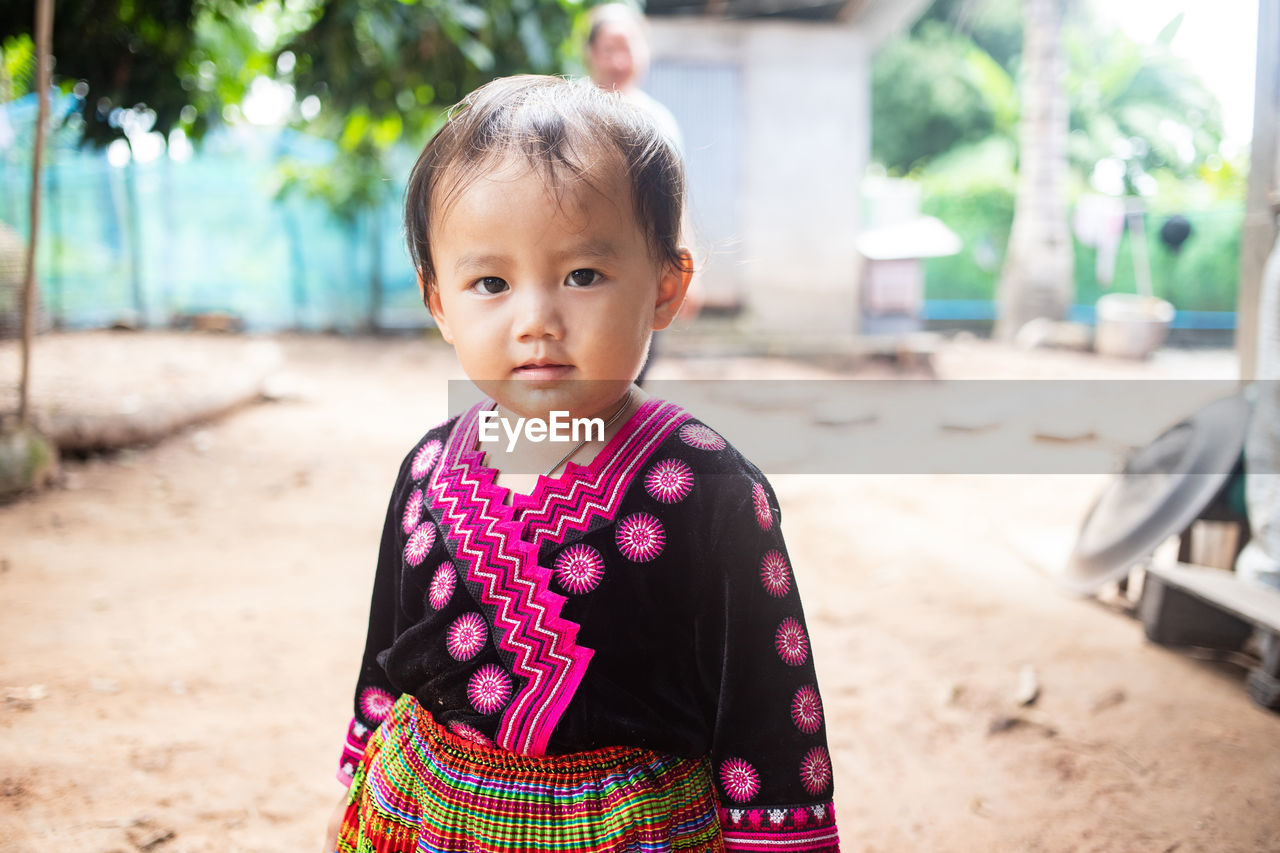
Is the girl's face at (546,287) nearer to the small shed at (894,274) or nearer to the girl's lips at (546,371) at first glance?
the girl's lips at (546,371)

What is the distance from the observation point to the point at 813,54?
936 cm

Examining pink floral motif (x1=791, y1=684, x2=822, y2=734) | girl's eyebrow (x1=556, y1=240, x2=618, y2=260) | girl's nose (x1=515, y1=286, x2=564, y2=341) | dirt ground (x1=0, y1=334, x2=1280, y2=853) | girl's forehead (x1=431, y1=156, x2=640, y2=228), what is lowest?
dirt ground (x1=0, y1=334, x2=1280, y2=853)

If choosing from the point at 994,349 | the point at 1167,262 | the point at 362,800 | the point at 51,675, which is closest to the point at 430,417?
the point at 51,675

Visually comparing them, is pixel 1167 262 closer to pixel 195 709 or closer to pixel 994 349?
pixel 994 349

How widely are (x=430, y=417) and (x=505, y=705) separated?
6049mm

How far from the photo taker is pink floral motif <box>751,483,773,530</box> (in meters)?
0.98

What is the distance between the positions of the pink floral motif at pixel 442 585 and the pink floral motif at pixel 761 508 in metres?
0.32

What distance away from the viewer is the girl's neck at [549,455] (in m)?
1.03

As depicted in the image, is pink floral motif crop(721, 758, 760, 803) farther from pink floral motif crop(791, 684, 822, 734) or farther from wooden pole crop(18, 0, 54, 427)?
wooden pole crop(18, 0, 54, 427)

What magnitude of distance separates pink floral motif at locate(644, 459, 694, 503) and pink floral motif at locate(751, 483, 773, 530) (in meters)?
0.07

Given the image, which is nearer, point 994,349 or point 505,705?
point 505,705

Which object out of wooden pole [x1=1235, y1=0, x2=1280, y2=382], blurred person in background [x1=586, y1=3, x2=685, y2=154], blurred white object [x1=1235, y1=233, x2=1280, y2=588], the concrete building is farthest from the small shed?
blurred white object [x1=1235, y1=233, x2=1280, y2=588]

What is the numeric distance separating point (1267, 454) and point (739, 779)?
8.13 feet

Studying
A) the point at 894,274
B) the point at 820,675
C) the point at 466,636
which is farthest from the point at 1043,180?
the point at 466,636
